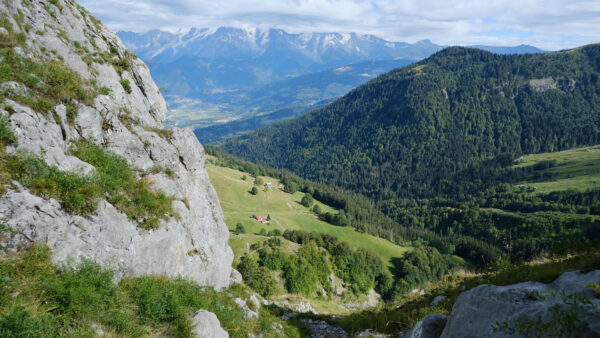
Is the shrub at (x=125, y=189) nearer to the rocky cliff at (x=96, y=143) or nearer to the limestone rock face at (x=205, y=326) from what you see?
the rocky cliff at (x=96, y=143)

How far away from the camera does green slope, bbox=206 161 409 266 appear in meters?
111

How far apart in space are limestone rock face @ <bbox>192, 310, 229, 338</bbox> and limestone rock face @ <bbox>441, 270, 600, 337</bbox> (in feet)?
27.7

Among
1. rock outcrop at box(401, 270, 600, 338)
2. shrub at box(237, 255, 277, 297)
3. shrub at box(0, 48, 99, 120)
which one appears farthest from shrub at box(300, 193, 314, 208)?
rock outcrop at box(401, 270, 600, 338)

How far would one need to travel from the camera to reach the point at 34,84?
48.5ft

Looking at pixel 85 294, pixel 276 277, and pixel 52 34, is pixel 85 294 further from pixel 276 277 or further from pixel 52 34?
pixel 276 277

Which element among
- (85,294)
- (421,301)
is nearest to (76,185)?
(85,294)

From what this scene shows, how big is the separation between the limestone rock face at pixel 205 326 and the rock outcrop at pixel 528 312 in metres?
7.98

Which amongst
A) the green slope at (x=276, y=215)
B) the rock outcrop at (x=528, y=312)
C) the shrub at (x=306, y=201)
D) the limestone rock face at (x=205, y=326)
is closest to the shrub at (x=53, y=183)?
the limestone rock face at (x=205, y=326)

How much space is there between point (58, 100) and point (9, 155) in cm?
582

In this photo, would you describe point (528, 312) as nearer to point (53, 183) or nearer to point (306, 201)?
point (53, 183)

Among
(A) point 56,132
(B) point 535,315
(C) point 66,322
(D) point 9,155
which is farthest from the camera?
(A) point 56,132

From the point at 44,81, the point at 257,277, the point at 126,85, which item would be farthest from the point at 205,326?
the point at 257,277

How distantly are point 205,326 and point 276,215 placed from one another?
120486mm

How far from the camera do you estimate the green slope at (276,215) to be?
11131cm
